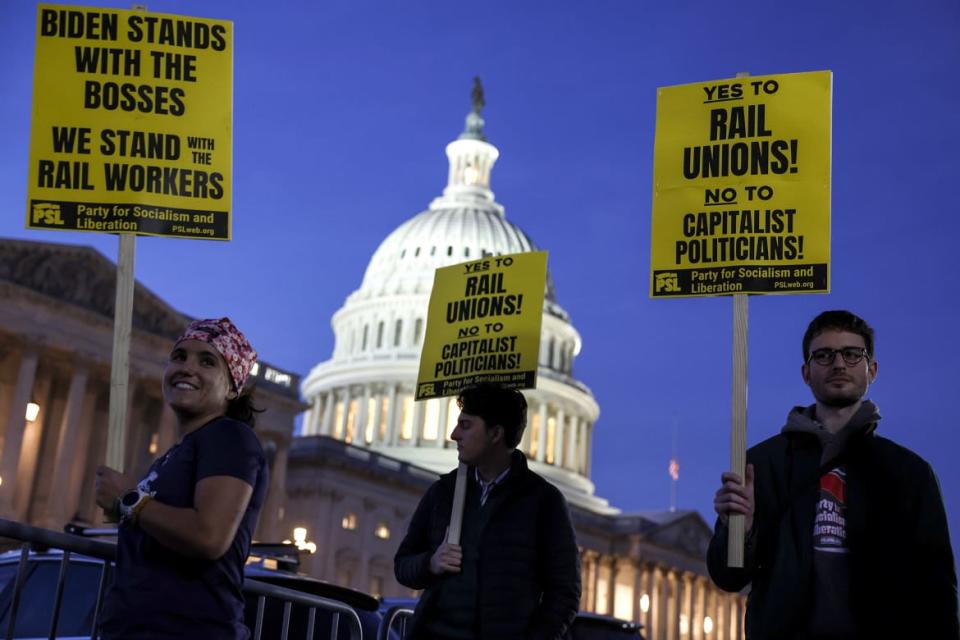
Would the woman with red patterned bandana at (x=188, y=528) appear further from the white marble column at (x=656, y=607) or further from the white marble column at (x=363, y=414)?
the white marble column at (x=656, y=607)

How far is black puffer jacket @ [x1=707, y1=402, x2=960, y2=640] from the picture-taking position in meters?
6.22

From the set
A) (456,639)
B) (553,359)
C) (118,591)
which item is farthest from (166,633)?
(553,359)

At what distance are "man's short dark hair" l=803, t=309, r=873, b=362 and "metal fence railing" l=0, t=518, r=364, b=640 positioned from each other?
3.35 m

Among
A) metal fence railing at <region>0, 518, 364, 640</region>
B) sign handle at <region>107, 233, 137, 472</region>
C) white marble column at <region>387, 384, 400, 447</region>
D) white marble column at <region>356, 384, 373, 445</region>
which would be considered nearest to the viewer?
metal fence railing at <region>0, 518, 364, 640</region>

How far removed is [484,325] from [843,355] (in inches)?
172

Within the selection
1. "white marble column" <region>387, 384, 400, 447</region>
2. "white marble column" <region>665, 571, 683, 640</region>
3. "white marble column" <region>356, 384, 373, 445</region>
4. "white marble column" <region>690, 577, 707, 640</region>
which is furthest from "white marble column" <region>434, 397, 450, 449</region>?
"white marble column" <region>690, 577, 707, 640</region>

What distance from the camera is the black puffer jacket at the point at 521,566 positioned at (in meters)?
7.82

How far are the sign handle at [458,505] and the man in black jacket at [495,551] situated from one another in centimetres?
5

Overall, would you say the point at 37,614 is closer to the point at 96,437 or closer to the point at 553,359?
the point at 96,437

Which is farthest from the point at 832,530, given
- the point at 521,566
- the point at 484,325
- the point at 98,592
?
the point at 484,325

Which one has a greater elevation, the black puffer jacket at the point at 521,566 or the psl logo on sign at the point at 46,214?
the psl logo on sign at the point at 46,214

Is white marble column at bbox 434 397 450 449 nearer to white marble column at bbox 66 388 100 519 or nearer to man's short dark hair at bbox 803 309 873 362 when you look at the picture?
white marble column at bbox 66 388 100 519

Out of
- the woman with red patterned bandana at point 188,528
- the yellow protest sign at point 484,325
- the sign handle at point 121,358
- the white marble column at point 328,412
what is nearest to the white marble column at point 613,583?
the white marble column at point 328,412

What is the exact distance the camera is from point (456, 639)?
7.82 metres
